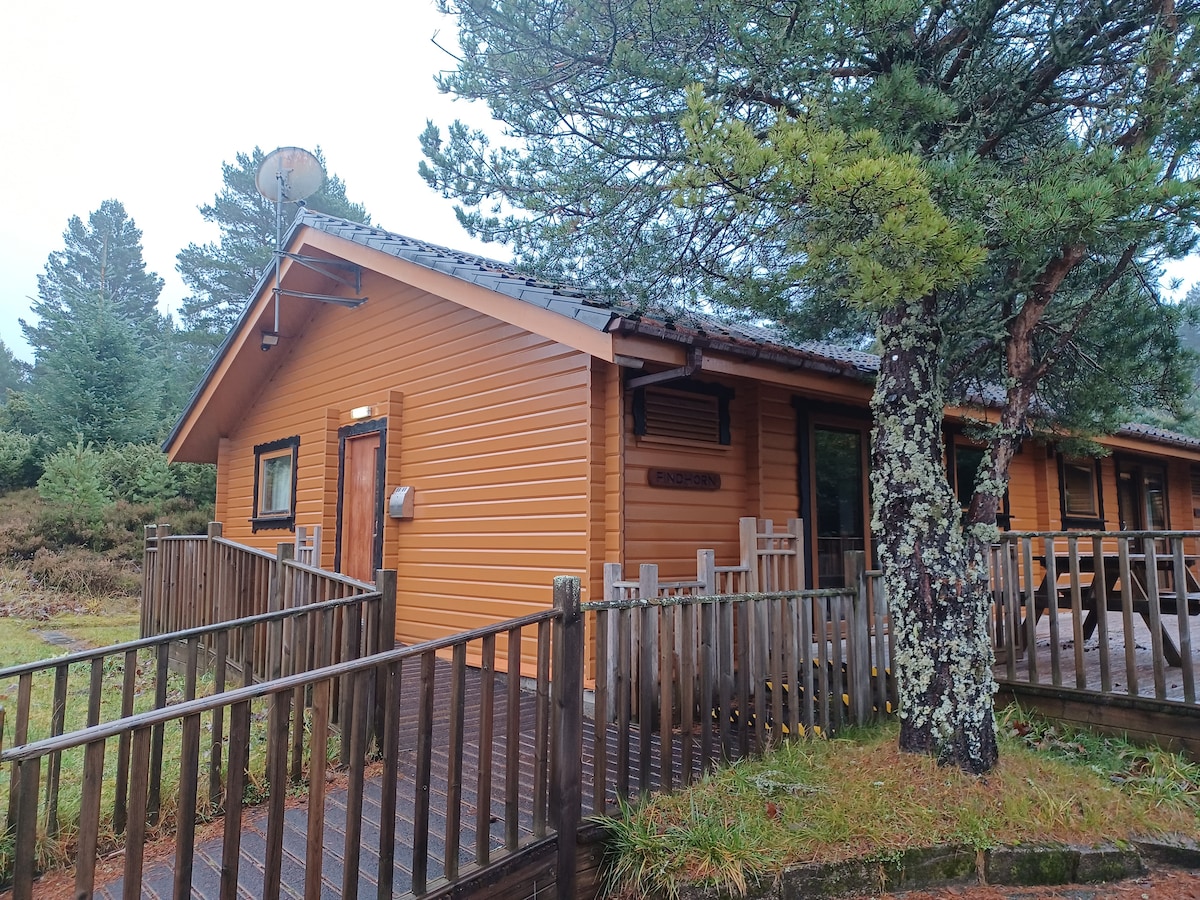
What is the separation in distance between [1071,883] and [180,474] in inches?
687

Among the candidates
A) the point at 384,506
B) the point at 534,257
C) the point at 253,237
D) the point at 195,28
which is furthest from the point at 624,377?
the point at 195,28

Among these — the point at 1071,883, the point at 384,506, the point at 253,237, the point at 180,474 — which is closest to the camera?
the point at 1071,883

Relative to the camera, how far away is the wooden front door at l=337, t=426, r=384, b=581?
25.6ft

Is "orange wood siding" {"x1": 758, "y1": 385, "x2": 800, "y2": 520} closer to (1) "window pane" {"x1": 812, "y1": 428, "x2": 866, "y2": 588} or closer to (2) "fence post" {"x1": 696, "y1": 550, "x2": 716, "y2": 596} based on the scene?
(1) "window pane" {"x1": 812, "y1": 428, "x2": 866, "y2": 588}

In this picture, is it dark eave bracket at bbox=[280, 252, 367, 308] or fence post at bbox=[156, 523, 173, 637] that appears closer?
fence post at bbox=[156, 523, 173, 637]

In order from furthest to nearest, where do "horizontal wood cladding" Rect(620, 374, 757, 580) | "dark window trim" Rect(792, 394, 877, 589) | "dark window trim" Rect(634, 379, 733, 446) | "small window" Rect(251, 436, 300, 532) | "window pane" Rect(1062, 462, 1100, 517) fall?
1. "window pane" Rect(1062, 462, 1100, 517)
2. "small window" Rect(251, 436, 300, 532)
3. "dark window trim" Rect(792, 394, 877, 589)
4. "dark window trim" Rect(634, 379, 733, 446)
5. "horizontal wood cladding" Rect(620, 374, 757, 580)

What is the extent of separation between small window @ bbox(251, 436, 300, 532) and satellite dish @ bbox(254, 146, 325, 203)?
296 cm

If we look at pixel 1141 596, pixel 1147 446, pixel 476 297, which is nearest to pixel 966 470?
pixel 1147 446

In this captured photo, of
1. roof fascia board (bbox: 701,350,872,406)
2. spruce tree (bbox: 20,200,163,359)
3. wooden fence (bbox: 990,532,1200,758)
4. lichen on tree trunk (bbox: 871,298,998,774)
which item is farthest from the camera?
spruce tree (bbox: 20,200,163,359)

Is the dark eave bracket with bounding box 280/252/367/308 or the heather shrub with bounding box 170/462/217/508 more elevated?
the dark eave bracket with bounding box 280/252/367/308

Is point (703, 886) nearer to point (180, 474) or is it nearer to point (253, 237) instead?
point (180, 474)

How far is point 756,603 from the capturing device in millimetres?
3994

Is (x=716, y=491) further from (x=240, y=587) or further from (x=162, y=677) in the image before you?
(x=162, y=677)

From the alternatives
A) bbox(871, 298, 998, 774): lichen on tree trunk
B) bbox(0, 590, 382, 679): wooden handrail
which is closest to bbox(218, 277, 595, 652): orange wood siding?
bbox(0, 590, 382, 679): wooden handrail
